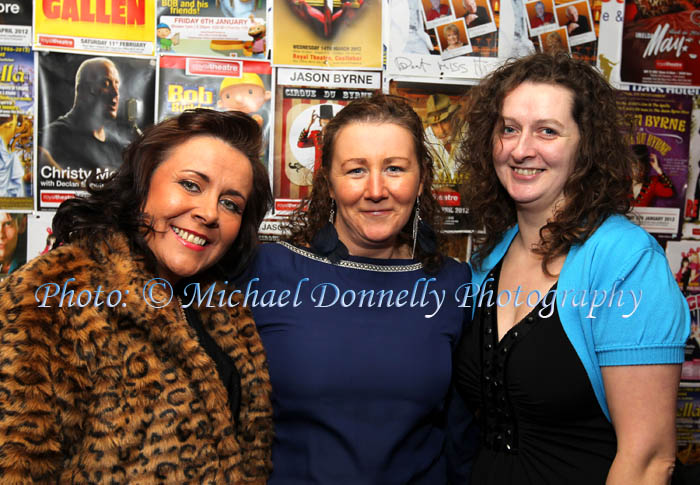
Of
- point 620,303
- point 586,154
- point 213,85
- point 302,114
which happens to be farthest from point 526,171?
point 213,85

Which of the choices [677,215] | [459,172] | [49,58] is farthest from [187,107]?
[677,215]

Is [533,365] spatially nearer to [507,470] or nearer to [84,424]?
[507,470]

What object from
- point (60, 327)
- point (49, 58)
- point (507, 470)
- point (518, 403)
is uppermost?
point (49, 58)

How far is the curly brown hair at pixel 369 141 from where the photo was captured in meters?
1.59

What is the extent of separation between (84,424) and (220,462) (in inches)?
12.8

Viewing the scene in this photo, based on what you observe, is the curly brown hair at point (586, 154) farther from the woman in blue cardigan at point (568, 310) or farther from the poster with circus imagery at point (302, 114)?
the poster with circus imagery at point (302, 114)

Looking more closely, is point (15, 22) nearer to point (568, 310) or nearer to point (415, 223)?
point (415, 223)

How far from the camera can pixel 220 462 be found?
1.27 metres

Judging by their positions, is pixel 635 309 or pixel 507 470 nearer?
pixel 635 309

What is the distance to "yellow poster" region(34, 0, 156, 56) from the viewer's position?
1823 millimetres

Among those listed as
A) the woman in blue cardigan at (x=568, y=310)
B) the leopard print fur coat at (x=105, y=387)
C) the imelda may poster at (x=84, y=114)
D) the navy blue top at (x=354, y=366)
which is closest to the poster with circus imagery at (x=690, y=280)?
the woman in blue cardigan at (x=568, y=310)

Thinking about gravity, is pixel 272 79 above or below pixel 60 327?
above

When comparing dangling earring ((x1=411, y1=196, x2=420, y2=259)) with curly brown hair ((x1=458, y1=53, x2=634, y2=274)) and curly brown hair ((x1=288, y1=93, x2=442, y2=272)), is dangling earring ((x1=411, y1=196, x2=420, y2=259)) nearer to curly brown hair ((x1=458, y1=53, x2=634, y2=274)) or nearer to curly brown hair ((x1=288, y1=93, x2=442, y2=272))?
curly brown hair ((x1=288, y1=93, x2=442, y2=272))

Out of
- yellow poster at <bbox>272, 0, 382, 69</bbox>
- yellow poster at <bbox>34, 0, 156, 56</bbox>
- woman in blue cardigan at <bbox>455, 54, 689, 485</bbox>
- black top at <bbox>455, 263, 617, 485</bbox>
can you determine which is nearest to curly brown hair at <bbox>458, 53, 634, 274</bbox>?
woman in blue cardigan at <bbox>455, 54, 689, 485</bbox>
